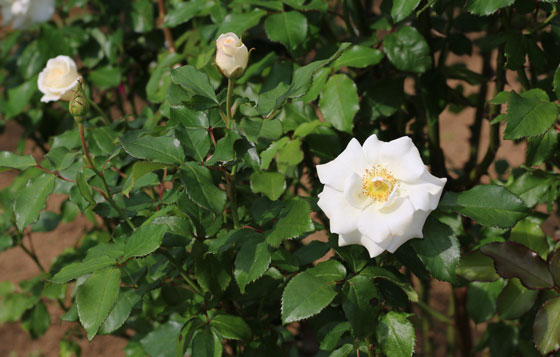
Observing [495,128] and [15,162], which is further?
[495,128]

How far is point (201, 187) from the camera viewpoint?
72 cm

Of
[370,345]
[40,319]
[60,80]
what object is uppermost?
[60,80]

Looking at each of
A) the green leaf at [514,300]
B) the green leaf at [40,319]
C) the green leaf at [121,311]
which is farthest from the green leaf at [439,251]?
the green leaf at [40,319]

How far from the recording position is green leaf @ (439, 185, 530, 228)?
29.5 inches

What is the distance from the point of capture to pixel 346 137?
3.66ft

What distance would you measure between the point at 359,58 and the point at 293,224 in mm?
352

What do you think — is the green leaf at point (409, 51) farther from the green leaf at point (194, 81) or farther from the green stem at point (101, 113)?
the green stem at point (101, 113)

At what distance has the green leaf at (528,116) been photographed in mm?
794

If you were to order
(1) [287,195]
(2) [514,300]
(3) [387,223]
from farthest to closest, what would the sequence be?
1. (1) [287,195]
2. (2) [514,300]
3. (3) [387,223]

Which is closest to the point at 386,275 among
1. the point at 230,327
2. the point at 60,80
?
the point at 230,327

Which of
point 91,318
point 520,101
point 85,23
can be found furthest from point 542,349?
point 85,23

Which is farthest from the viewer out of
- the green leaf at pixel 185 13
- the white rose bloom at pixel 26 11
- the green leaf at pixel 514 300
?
the white rose bloom at pixel 26 11

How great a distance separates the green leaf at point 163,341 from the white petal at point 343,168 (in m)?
0.42

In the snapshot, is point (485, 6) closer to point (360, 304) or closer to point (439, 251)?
point (439, 251)
